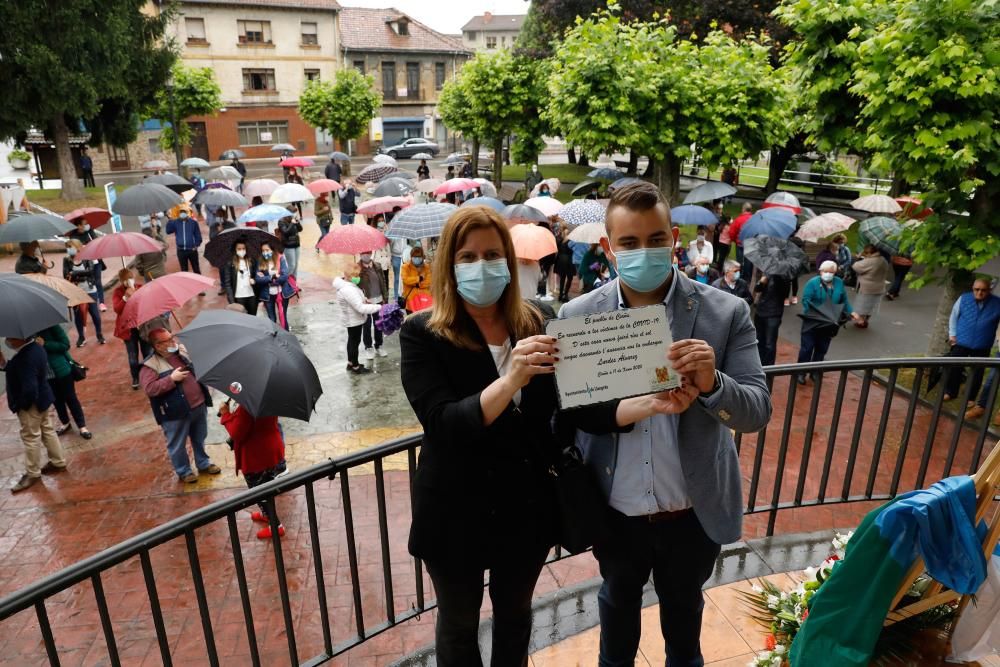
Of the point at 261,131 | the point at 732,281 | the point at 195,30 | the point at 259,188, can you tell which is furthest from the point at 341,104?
the point at 732,281

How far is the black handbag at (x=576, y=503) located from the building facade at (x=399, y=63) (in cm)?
5054

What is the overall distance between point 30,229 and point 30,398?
18.0 ft

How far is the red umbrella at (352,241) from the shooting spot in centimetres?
1027

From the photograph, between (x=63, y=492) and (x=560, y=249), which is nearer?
(x=63, y=492)

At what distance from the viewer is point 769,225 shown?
39.4ft

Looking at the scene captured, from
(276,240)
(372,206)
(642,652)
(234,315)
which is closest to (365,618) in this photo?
(642,652)

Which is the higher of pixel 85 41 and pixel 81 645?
pixel 85 41

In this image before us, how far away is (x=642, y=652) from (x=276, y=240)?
8.91 meters

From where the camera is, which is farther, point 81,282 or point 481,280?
point 81,282

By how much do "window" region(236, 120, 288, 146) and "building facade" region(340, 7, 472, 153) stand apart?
17.8ft

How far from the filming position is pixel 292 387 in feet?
16.5

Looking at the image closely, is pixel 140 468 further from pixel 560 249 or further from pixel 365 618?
pixel 560 249

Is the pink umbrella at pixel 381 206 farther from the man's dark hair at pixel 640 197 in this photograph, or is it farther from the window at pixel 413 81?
the window at pixel 413 81

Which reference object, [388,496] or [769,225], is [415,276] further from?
[769,225]
